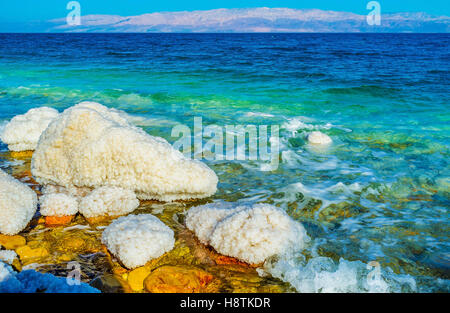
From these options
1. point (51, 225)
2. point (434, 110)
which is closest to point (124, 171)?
point (51, 225)

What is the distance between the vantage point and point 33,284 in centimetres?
260

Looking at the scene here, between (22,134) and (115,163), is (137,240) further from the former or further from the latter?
(22,134)

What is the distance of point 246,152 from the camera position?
6.72 meters

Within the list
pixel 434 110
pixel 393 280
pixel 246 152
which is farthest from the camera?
pixel 434 110

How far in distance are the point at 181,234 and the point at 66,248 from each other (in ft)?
3.72

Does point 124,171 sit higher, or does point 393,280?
point 124,171

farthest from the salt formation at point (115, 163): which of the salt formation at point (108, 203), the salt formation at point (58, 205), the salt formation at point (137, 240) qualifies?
the salt formation at point (137, 240)

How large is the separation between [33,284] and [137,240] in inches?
36.8

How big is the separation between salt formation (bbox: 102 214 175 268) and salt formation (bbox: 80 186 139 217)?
498 mm

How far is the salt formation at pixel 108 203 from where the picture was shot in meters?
4.05

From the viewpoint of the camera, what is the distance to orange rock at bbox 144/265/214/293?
115 inches

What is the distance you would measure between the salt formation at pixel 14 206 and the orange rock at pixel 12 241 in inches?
2.4
